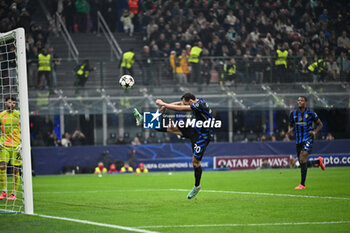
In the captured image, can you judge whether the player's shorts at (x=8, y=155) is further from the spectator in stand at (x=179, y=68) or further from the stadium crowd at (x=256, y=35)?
the stadium crowd at (x=256, y=35)

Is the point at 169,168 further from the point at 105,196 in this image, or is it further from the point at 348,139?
the point at 105,196

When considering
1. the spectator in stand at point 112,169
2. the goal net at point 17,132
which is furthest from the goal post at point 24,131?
the spectator in stand at point 112,169

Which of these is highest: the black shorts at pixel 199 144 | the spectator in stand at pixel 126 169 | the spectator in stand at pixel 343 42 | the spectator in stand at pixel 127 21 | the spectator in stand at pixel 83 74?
the spectator in stand at pixel 127 21

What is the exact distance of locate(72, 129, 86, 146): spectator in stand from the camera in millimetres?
27516

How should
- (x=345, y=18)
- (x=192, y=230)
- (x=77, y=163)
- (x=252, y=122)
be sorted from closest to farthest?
(x=192, y=230), (x=77, y=163), (x=252, y=122), (x=345, y=18)

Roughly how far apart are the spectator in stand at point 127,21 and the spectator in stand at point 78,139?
827 cm

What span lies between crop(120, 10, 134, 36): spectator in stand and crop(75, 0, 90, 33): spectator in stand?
6.38ft

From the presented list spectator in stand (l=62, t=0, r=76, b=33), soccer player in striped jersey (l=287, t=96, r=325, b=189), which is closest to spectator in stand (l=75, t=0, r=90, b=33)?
spectator in stand (l=62, t=0, r=76, b=33)

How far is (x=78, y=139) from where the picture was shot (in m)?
27.6

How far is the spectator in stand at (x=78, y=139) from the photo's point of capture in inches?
1083

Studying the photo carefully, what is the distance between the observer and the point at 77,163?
1067 inches

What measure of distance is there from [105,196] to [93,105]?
1338 centimetres

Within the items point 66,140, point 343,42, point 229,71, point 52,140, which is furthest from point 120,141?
point 343,42

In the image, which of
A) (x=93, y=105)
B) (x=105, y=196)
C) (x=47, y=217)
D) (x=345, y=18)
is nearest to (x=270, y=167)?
(x=93, y=105)
